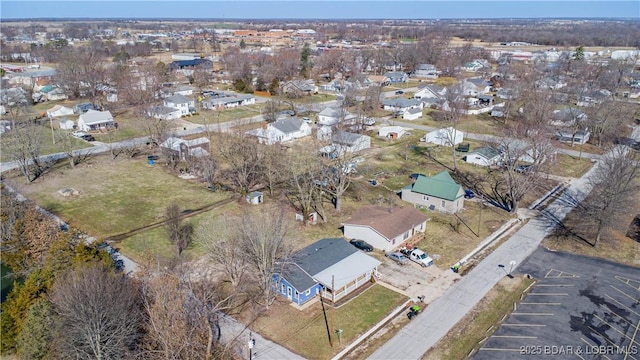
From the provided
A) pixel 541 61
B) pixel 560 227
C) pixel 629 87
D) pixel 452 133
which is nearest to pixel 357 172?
pixel 452 133

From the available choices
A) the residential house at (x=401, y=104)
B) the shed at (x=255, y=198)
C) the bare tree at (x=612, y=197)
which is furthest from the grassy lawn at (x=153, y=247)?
the residential house at (x=401, y=104)

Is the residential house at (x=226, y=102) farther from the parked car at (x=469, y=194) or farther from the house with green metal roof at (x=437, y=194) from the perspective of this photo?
the parked car at (x=469, y=194)

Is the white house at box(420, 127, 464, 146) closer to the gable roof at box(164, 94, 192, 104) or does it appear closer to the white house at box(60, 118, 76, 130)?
the gable roof at box(164, 94, 192, 104)

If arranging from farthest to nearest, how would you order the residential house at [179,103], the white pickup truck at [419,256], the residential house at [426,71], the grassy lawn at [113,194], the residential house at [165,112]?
1. the residential house at [426,71]
2. the residential house at [179,103]
3. the residential house at [165,112]
4. the grassy lawn at [113,194]
5. the white pickup truck at [419,256]

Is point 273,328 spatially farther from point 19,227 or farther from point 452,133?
point 452,133

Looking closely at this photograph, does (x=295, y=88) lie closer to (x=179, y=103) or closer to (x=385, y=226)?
(x=179, y=103)

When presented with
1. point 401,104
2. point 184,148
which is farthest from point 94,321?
point 401,104

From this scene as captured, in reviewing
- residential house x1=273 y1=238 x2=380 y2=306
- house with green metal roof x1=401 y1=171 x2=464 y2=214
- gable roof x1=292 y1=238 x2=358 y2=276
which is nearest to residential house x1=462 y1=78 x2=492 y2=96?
house with green metal roof x1=401 y1=171 x2=464 y2=214
